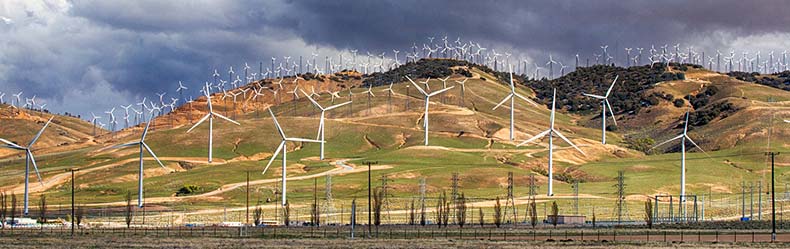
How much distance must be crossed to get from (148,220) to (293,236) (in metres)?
59.9

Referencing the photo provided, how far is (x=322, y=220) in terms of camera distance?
183500 millimetres

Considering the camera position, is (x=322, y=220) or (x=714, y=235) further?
(x=322, y=220)

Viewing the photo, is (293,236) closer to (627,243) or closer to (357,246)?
(357,246)

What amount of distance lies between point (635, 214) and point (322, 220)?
179 feet

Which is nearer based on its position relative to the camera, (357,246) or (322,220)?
(357,246)

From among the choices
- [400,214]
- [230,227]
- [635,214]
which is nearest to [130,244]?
[230,227]

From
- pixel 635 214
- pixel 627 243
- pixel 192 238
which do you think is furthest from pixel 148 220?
pixel 627 243

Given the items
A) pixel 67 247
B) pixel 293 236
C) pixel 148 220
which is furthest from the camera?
pixel 148 220

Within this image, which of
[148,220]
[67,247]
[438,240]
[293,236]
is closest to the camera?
[67,247]

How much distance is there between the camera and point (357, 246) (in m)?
109

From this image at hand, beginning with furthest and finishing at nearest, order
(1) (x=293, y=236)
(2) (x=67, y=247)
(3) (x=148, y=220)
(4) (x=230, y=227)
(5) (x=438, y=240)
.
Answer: (3) (x=148, y=220), (4) (x=230, y=227), (1) (x=293, y=236), (5) (x=438, y=240), (2) (x=67, y=247)

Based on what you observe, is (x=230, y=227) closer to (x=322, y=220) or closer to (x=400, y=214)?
(x=322, y=220)

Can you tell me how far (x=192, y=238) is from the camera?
128m

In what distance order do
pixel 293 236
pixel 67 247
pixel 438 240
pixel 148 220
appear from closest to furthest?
pixel 67 247 → pixel 438 240 → pixel 293 236 → pixel 148 220
